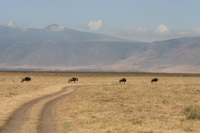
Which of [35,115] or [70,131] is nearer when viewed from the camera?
[70,131]

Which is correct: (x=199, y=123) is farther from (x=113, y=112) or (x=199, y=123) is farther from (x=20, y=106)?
(x=20, y=106)

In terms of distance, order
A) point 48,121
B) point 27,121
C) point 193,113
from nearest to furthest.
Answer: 1. point 27,121
2. point 48,121
3. point 193,113

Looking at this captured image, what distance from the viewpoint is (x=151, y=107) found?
25906mm

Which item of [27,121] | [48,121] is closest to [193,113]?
[48,121]

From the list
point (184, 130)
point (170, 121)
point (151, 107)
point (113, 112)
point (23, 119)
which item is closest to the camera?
point (184, 130)

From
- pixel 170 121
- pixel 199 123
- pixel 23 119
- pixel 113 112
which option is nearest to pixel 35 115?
pixel 23 119

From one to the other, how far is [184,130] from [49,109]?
32.3 ft

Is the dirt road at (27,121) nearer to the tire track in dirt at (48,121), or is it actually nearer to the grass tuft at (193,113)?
the tire track in dirt at (48,121)

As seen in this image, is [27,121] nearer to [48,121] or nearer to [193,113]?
[48,121]

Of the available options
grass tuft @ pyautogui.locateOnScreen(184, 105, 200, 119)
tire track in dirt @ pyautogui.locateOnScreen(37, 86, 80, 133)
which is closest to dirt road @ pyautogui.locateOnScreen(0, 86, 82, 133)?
A: tire track in dirt @ pyautogui.locateOnScreen(37, 86, 80, 133)

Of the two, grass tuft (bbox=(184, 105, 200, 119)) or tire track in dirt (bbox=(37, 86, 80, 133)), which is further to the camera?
grass tuft (bbox=(184, 105, 200, 119))

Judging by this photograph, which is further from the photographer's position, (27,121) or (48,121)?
(48,121)

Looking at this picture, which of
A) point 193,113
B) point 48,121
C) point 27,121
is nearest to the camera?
point 27,121

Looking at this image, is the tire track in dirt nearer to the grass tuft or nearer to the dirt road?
the dirt road
